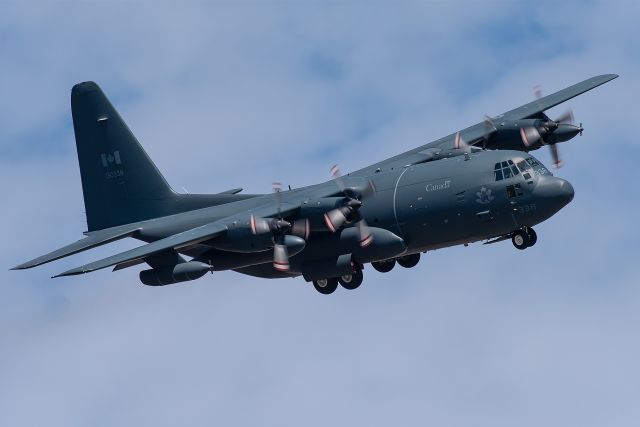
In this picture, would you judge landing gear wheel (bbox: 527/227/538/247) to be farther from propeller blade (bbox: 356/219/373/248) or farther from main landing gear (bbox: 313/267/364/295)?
main landing gear (bbox: 313/267/364/295)

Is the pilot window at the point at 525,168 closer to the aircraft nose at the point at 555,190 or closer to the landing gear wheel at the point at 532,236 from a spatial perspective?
the aircraft nose at the point at 555,190

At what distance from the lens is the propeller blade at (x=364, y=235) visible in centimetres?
4050

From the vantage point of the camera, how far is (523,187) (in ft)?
128

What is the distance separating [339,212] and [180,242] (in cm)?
548

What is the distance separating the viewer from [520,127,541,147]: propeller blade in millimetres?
45594

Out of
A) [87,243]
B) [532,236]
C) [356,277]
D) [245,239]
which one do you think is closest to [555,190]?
[532,236]

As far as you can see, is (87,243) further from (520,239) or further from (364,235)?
(520,239)

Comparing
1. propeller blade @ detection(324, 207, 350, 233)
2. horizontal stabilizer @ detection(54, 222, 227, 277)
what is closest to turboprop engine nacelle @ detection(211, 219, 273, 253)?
horizontal stabilizer @ detection(54, 222, 227, 277)

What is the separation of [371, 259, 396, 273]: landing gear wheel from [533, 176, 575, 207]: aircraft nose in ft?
25.1

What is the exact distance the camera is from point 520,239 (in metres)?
40.3

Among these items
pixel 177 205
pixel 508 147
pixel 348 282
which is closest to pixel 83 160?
pixel 177 205

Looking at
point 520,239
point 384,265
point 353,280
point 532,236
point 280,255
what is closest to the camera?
point 280,255

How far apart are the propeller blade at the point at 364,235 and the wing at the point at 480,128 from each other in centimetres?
415

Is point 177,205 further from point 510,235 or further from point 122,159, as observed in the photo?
point 510,235
